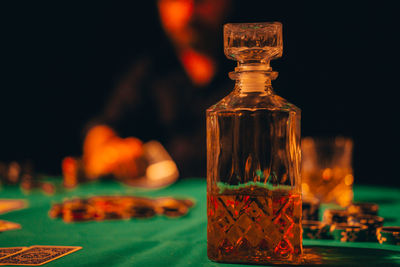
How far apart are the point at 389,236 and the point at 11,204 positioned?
1426 mm

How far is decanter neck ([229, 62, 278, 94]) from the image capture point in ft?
3.05

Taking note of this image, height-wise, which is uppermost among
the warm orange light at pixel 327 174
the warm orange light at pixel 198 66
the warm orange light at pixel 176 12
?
the warm orange light at pixel 176 12

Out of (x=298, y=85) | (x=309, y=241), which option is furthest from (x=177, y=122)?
(x=309, y=241)

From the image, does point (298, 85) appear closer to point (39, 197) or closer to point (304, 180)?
point (304, 180)

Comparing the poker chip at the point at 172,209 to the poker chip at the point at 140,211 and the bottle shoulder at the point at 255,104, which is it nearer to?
the poker chip at the point at 140,211

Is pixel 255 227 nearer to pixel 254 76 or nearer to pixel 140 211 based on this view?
pixel 254 76

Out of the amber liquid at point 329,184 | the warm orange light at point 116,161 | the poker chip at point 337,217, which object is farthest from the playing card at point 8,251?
the warm orange light at point 116,161

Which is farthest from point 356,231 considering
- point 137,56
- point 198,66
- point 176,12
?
point 137,56

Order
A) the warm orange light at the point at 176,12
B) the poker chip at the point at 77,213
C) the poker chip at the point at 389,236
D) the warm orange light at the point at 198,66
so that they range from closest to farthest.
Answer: the poker chip at the point at 389,236 < the poker chip at the point at 77,213 < the warm orange light at the point at 176,12 < the warm orange light at the point at 198,66

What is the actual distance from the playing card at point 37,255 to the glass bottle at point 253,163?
34 centimetres

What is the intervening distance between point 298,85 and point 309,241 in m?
3.07

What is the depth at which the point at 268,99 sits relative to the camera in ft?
3.06

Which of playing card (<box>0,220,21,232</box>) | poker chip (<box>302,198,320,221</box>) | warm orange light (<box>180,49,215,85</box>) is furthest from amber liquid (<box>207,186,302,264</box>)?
warm orange light (<box>180,49,215,85</box>)

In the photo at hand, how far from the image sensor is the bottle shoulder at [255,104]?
92cm
